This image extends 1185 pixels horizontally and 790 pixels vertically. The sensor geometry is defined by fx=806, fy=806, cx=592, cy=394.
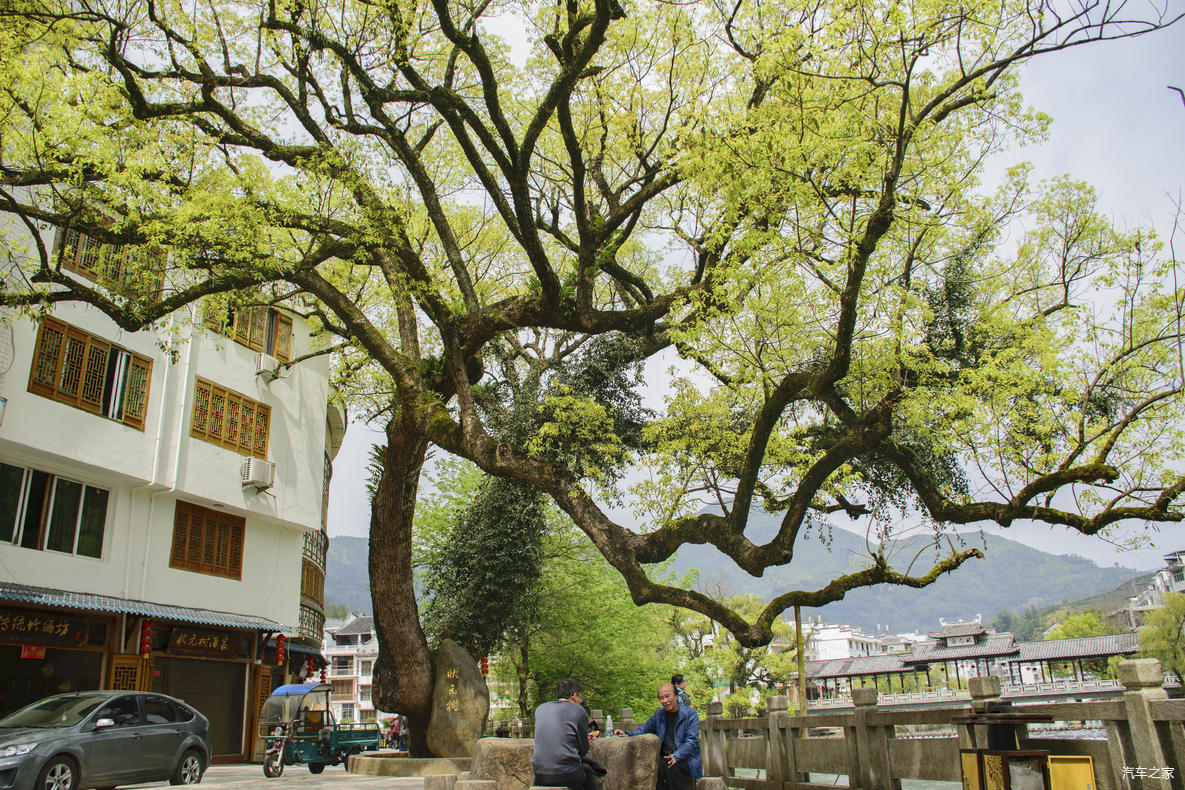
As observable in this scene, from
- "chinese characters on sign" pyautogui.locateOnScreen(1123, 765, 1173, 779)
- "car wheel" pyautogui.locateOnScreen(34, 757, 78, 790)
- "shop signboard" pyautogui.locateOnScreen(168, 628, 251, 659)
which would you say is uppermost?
"shop signboard" pyautogui.locateOnScreen(168, 628, 251, 659)

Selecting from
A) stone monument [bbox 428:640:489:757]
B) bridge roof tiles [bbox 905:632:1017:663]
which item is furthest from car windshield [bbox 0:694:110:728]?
bridge roof tiles [bbox 905:632:1017:663]

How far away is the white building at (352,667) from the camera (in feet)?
223

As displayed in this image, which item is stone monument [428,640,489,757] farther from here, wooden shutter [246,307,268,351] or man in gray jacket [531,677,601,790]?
wooden shutter [246,307,268,351]

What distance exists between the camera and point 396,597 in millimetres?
13445

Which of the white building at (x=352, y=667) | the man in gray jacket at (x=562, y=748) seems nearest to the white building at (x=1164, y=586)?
the white building at (x=352, y=667)

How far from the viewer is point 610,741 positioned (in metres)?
6.62

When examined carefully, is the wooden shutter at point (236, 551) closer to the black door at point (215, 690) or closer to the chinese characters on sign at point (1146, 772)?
the black door at point (215, 690)

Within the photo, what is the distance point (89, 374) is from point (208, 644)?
6.34 meters

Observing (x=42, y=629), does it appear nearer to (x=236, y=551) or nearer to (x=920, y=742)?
(x=236, y=551)

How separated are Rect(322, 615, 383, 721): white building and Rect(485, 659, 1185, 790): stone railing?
2321 inches

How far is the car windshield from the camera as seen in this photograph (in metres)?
9.60

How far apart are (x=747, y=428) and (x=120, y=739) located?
A: 10.2m

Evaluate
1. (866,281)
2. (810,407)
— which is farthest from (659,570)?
(866,281)

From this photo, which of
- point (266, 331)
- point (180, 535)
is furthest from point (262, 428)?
point (180, 535)
